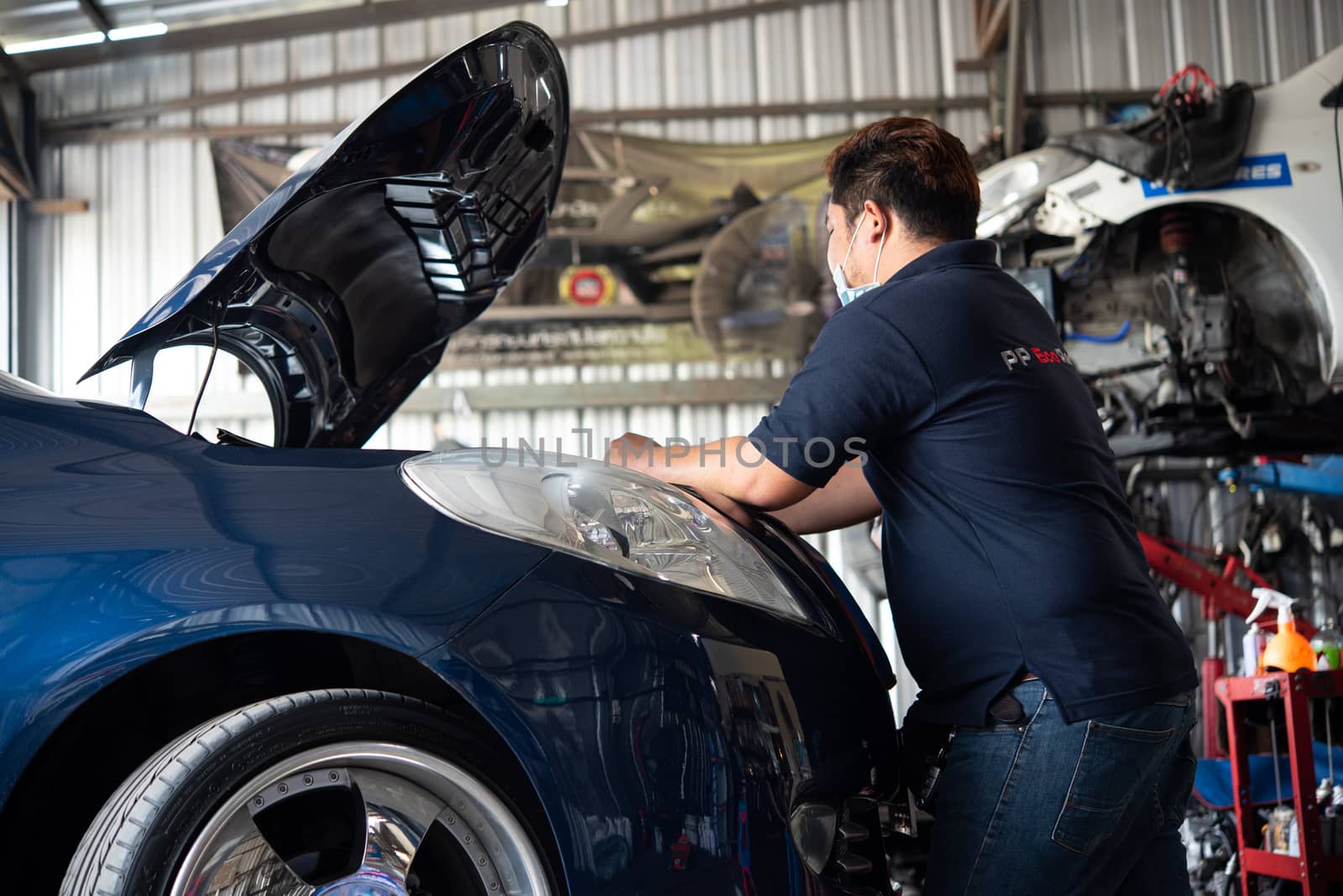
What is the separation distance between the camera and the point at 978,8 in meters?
8.41

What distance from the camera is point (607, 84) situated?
847 cm

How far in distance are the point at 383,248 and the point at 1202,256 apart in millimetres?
4614

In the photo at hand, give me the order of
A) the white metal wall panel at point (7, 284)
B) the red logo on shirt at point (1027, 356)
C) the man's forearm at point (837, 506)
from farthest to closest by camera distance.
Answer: the white metal wall panel at point (7, 284) < the man's forearm at point (837, 506) < the red logo on shirt at point (1027, 356)

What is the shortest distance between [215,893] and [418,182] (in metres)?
1.02

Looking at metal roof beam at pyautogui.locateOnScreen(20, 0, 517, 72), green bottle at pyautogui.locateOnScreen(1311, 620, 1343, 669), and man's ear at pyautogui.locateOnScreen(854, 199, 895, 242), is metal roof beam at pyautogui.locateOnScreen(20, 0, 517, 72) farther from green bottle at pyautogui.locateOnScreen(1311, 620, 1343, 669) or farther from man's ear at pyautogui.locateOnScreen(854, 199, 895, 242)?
man's ear at pyautogui.locateOnScreen(854, 199, 895, 242)

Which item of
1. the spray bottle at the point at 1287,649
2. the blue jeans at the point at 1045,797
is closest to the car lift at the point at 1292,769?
the spray bottle at the point at 1287,649

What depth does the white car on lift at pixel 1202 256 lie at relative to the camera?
15.6 ft

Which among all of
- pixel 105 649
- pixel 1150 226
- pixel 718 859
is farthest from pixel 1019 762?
pixel 1150 226

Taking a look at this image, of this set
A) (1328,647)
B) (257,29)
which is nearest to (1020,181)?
(1328,647)

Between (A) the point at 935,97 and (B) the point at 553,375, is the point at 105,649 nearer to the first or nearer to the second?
(B) the point at 553,375

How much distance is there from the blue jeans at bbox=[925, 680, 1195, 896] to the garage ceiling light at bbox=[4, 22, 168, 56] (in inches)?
350

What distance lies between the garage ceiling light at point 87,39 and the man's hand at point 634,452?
325 inches

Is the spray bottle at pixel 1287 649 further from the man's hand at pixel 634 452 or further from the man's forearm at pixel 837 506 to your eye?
the man's hand at pixel 634 452

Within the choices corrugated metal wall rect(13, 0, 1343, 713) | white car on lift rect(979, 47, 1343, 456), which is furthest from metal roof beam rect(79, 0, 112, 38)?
white car on lift rect(979, 47, 1343, 456)
